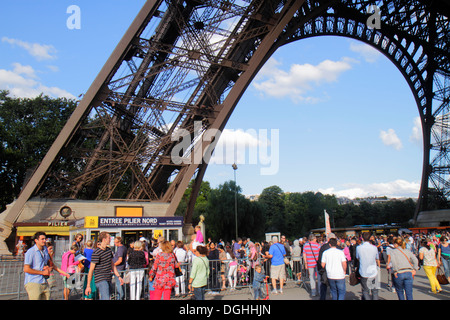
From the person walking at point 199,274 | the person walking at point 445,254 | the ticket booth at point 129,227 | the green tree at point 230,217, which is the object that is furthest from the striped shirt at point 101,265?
the green tree at point 230,217

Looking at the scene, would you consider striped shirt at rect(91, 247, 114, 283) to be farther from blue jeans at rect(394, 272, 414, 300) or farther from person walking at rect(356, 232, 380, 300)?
blue jeans at rect(394, 272, 414, 300)

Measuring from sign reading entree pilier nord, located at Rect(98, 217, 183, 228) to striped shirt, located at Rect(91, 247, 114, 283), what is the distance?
838cm

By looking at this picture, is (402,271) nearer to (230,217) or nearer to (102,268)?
(102,268)

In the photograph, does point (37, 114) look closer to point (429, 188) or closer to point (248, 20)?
point (248, 20)

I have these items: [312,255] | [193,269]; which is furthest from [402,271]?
[193,269]

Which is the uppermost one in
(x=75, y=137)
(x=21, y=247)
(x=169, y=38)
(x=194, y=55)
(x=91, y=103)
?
(x=169, y=38)

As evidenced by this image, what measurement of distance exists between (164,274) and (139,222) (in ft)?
29.7

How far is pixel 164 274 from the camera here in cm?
729

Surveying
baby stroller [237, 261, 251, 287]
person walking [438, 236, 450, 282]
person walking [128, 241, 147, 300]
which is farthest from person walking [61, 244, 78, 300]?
person walking [438, 236, 450, 282]

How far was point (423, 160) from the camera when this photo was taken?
Result: 4044cm

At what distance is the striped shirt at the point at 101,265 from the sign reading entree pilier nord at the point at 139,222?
330 inches
